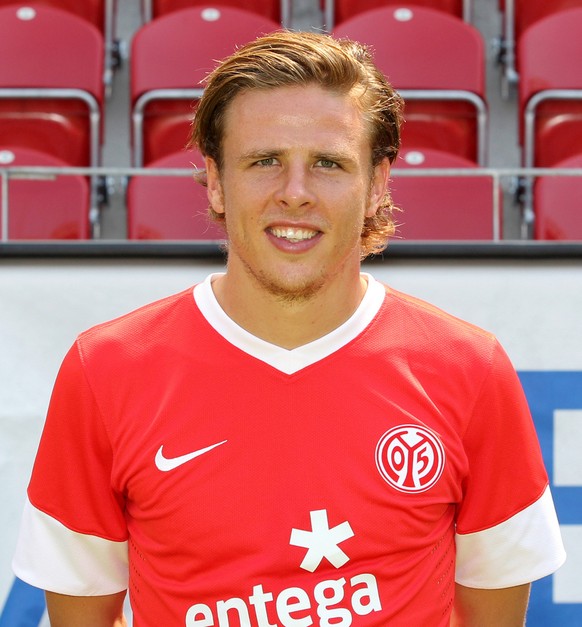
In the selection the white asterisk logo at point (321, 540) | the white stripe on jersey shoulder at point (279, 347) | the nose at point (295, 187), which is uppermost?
the nose at point (295, 187)

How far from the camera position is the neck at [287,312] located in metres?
1.59

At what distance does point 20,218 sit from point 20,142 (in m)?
0.62

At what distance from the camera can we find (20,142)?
3678 mm

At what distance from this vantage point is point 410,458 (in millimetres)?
1544

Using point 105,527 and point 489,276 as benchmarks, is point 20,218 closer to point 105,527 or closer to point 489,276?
point 489,276

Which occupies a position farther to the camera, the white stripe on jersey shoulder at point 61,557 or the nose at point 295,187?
the white stripe on jersey shoulder at point 61,557

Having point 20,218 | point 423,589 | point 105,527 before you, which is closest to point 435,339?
point 423,589

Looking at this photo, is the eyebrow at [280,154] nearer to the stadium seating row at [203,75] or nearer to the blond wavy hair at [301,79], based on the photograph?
the blond wavy hair at [301,79]

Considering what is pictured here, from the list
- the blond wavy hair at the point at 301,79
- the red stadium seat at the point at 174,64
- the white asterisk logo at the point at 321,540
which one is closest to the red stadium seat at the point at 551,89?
the red stadium seat at the point at 174,64

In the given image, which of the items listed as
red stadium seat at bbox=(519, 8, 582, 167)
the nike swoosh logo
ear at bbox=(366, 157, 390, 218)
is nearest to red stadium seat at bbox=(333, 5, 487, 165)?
red stadium seat at bbox=(519, 8, 582, 167)

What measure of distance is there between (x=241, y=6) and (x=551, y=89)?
1.27m

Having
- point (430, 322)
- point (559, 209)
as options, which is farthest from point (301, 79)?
point (559, 209)

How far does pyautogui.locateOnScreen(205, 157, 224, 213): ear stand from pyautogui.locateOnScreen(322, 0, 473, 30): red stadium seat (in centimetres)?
259

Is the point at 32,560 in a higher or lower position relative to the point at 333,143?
lower
